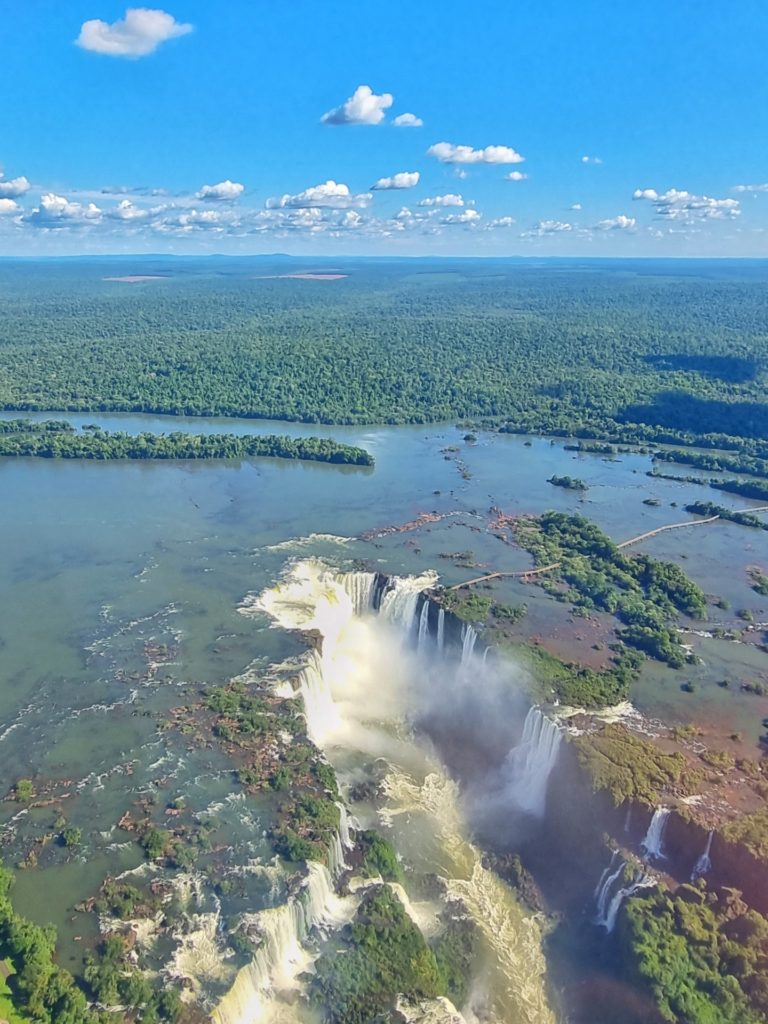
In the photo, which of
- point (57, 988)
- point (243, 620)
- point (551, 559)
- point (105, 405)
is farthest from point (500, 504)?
point (105, 405)

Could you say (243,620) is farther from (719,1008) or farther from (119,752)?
(719,1008)

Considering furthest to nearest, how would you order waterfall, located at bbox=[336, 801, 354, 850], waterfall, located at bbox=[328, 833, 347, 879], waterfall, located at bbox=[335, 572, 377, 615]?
waterfall, located at bbox=[335, 572, 377, 615] → waterfall, located at bbox=[336, 801, 354, 850] → waterfall, located at bbox=[328, 833, 347, 879]

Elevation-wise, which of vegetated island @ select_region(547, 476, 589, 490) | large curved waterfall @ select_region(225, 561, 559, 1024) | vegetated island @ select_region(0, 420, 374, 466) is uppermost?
vegetated island @ select_region(0, 420, 374, 466)

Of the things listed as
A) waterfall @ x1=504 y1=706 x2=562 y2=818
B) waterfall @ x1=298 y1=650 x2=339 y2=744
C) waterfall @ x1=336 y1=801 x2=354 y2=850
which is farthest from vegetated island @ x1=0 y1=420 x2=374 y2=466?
waterfall @ x1=336 y1=801 x2=354 y2=850

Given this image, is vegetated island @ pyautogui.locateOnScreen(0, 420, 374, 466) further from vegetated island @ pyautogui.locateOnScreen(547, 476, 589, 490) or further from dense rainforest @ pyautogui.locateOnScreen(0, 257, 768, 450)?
vegetated island @ pyautogui.locateOnScreen(547, 476, 589, 490)

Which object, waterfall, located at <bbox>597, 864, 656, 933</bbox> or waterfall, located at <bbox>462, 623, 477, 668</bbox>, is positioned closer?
waterfall, located at <bbox>597, 864, 656, 933</bbox>

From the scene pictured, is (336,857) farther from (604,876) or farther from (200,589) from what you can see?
(200,589)
